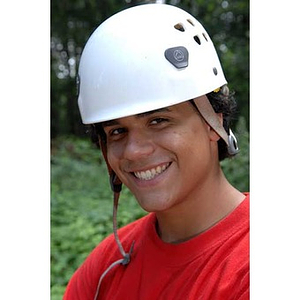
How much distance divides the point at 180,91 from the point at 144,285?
621 mm

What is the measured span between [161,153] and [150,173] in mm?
75

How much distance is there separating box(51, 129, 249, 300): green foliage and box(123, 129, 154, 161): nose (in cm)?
260

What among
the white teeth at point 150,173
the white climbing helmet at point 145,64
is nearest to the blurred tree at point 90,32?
the white climbing helmet at point 145,64

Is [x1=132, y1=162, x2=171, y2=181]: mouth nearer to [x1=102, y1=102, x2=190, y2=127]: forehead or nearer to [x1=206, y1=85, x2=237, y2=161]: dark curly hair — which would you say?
[x1=102, y1=102, x2=190, y2=127]: forehead

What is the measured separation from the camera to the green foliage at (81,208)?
4.55 m

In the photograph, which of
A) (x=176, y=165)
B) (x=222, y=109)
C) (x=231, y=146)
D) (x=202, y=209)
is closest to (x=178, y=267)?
(x=202, y=209)

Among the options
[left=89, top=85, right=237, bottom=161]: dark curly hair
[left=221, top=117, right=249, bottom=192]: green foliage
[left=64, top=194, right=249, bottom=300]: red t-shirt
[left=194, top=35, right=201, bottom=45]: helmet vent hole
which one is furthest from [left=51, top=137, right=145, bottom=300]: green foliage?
[left=194, top=35, right=201, bottom=45]: helmet vent hole

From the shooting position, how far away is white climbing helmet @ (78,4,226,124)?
1.53 metres

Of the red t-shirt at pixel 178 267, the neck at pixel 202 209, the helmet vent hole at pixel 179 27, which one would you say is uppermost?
the helmet vent hole at pixel 179 27

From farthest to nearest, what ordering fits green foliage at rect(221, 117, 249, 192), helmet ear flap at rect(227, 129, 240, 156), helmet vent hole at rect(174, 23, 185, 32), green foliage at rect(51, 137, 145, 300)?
green foliage at rect(221, 117, 249, 192)
green foliage at rect(51, 137, 145, 300)
helmet ear flap at rect(227, 129, 240, 156)
helmet vent hole at rect(174, 23, 185, 32)

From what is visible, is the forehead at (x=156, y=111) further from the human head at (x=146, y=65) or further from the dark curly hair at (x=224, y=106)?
the dark curly hair at (x=224, y=106)

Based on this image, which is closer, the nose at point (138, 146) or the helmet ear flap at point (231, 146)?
the nose at point (138, 146)

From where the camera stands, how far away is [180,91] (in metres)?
1.55
